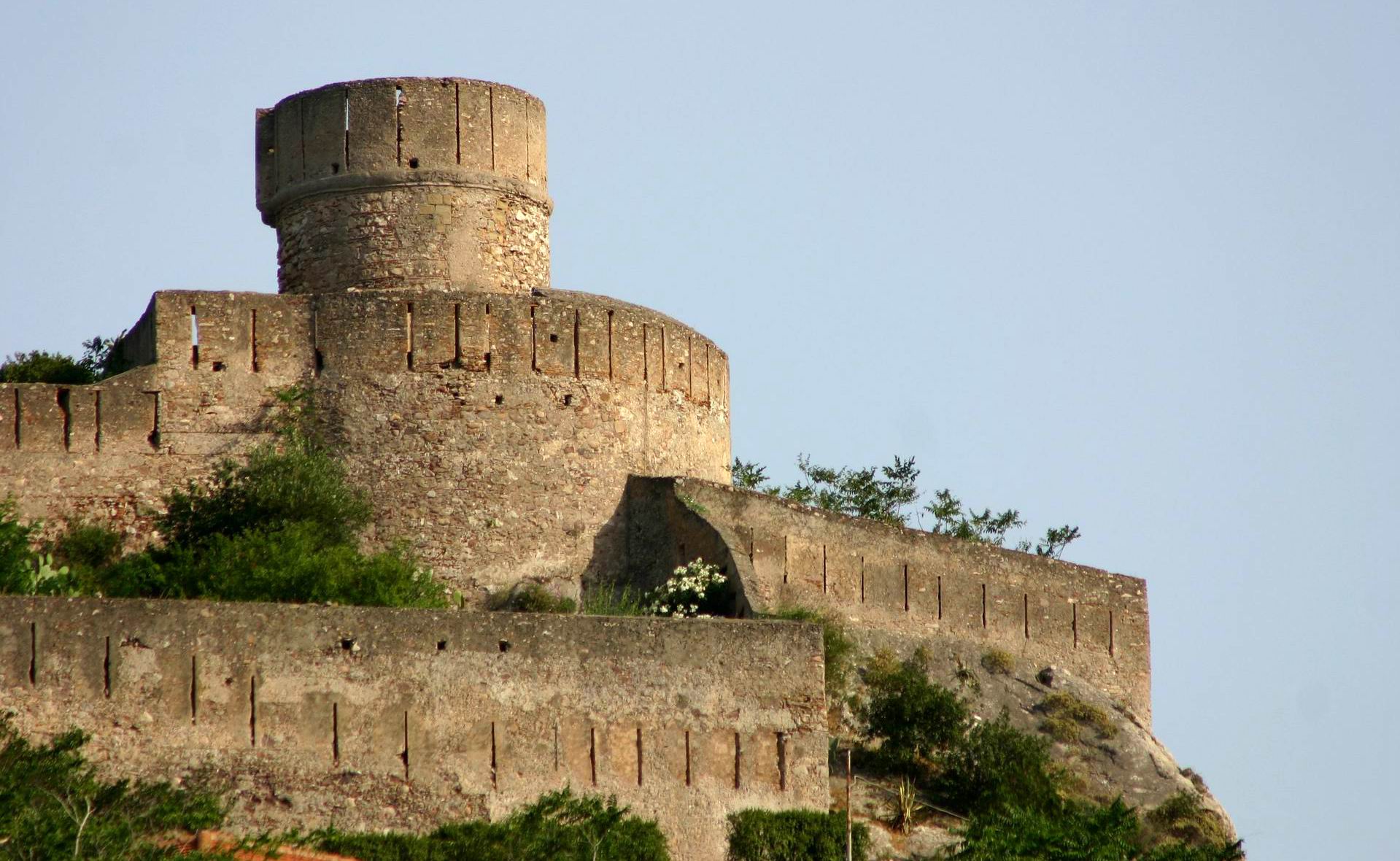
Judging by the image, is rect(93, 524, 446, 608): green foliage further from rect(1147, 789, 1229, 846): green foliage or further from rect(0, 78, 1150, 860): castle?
rect(1147, 789, 1229, 846): green foliage

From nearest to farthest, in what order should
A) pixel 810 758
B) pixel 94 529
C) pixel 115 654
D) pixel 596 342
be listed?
pixel 115 654
pixel 810 758
pixel 94 529
pixel 596 342

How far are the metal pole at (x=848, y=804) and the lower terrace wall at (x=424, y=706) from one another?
0.32 metres

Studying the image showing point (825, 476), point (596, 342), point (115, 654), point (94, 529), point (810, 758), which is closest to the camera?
point (115, 654)

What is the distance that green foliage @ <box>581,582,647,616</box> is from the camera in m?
37.8

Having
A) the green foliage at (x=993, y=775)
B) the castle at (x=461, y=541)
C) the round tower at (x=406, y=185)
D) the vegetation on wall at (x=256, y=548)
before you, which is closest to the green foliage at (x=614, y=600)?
the castle at (x=461, y=541)

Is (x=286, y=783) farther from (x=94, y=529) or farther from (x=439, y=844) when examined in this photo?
(x=94, y=529)

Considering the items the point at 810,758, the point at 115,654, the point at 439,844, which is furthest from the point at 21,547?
the point at 810,758

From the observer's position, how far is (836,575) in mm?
39844

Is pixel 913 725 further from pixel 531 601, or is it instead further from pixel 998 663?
pixel 531 601

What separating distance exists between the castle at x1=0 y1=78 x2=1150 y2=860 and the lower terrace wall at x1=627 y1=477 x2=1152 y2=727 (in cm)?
5

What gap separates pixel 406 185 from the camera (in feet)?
135

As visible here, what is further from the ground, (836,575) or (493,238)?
(493,238)

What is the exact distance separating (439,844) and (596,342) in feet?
31.3

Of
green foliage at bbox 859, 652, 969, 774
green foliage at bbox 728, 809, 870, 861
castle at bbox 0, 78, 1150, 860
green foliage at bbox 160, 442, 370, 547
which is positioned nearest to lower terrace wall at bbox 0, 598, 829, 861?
castle at bbox 0, 78, 1150, 860
